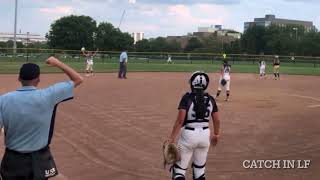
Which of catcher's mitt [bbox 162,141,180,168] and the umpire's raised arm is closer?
the umpire's raised arm

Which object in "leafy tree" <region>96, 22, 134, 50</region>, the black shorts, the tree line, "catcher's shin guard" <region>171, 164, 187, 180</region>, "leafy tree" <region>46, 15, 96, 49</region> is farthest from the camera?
"leafy tree" <region>46, 15, 96, 49</region>

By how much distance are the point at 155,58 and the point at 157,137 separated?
174 ft

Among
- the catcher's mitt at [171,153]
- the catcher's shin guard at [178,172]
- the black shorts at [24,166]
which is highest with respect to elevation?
the black shorts at [24,166]

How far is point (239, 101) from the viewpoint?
69.6 feet

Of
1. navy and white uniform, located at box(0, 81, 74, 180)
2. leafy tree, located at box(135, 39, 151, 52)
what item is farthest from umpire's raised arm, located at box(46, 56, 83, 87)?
leafy tree, located at box(135, 39, 151, 52)

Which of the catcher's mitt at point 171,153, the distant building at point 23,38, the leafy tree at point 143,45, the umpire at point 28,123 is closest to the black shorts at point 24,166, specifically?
the umpire at point 28,123

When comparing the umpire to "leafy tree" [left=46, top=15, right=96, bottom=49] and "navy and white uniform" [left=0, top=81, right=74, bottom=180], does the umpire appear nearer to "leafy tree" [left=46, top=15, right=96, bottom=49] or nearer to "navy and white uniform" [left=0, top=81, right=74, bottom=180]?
"navy and white uniform" [left=0, top=81, right=74, bottom=180]

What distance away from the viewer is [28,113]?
4.98 meters

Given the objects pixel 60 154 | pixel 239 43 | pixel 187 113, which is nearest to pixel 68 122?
pixel 60 154

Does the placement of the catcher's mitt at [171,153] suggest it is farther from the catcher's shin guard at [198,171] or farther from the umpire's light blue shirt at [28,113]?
the umpire's light blue shirt at [28,113]

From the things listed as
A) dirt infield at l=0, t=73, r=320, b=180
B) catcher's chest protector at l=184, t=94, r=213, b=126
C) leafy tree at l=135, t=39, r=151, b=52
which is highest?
leafy tree at l=135, t=39, r=151, b=52

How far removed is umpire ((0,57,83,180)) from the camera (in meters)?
4.95

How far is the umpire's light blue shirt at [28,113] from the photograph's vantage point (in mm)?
4965

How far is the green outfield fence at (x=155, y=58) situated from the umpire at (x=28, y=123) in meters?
47.7
